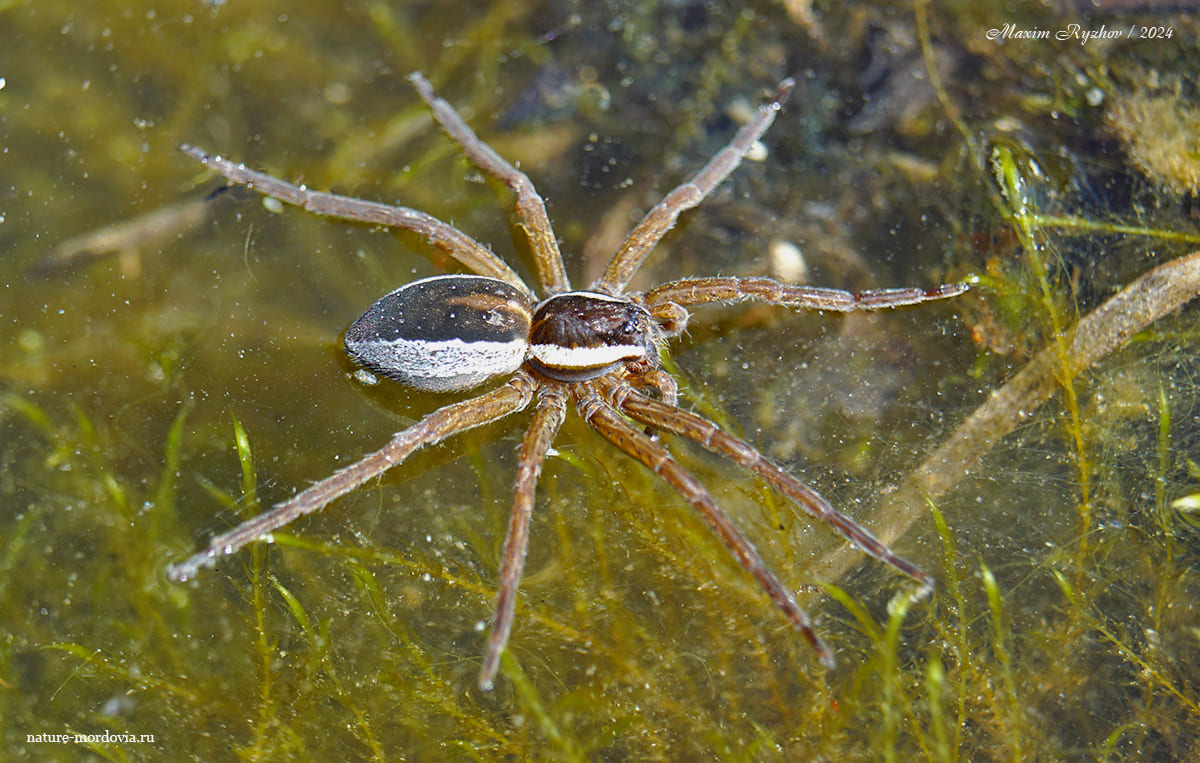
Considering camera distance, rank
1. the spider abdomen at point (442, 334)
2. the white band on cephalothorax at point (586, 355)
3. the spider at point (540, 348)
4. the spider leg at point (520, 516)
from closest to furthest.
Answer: the spider leg at point (520, 516) → the spider at point (540, 348) → the spider abdomen at point (442, 334) → the white band on cephalothorax at point (586, 355)

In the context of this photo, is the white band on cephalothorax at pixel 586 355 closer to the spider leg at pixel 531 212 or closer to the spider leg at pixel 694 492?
the spider leg at pixel 694 492

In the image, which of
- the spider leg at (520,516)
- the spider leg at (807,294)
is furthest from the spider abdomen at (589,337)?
the spider leg at (807,294)

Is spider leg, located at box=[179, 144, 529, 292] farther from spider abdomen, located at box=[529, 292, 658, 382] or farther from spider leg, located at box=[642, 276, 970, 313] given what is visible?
spider leg, located at box=[642, 276, 970, 313]

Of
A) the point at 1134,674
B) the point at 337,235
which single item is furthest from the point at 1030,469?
the point at 337,235

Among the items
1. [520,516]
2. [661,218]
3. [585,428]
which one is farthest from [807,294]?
[520,516]

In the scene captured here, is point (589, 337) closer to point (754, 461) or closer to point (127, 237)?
point (754, 461)
